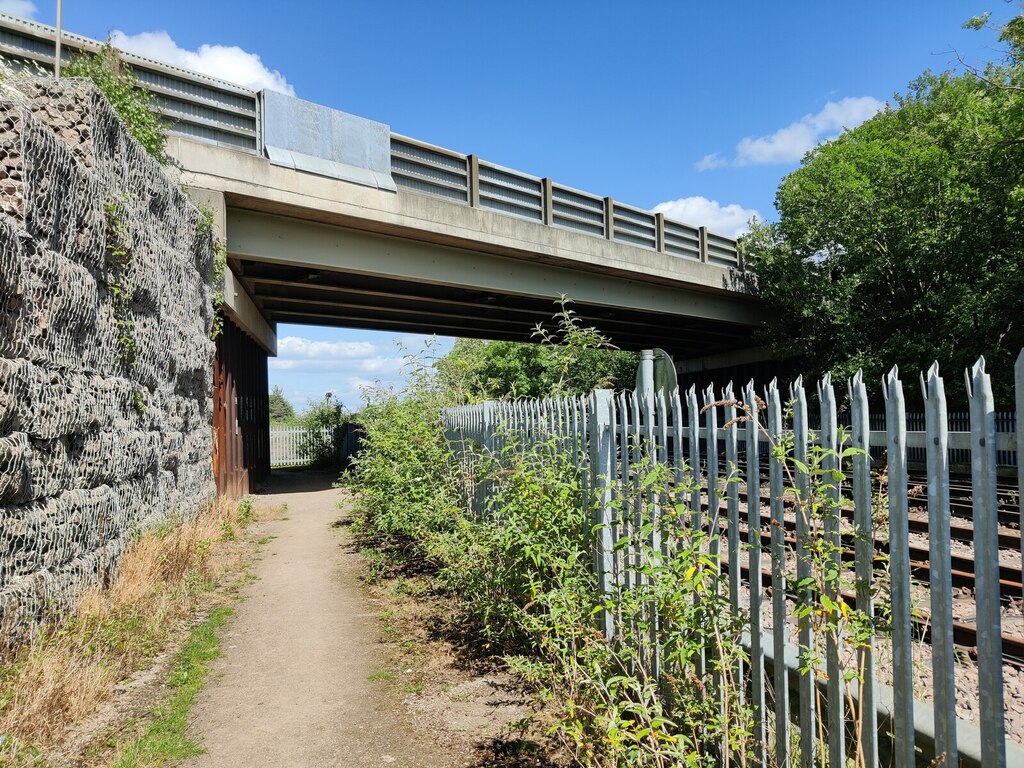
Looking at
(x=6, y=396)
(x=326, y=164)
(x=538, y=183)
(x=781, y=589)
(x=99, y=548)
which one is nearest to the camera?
(x=781, y=589)

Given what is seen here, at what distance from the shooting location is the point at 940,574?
222 centimetres

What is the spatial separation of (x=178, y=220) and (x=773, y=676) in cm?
866

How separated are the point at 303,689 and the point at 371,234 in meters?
11.2

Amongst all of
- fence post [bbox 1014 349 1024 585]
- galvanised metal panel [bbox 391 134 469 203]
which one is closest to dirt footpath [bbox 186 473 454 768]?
fence post [bbox 1014 349 1024 585]

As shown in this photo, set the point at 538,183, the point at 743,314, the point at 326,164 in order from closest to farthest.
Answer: the point at 326,164 → the point at 538,183 → the point at 743,314

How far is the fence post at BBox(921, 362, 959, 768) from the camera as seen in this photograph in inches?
85.7

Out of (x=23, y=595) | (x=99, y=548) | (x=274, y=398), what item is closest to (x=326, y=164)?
(x=99, y=548)

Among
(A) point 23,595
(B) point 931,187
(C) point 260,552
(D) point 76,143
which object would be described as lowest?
(C) point 260,552

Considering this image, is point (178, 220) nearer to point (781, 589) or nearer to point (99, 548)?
point (99, 548)

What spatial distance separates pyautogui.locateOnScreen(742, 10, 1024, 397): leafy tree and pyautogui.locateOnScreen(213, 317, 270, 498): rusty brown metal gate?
678 inches

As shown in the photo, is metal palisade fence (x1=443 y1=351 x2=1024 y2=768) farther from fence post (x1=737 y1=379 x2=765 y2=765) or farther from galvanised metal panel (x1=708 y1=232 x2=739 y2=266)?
galvanised metal panel (x1=708 y1=232 x2=739 y2=266)

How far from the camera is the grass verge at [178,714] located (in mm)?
3518

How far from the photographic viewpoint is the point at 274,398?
7412cm

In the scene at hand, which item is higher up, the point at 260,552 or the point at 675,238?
the point at 675,238
